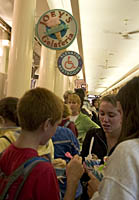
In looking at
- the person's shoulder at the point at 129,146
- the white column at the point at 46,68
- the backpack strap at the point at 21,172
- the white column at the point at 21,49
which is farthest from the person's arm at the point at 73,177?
the white column at the point at 46,68

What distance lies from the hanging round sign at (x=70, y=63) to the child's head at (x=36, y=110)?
5029 mm

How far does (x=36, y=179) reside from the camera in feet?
3.87

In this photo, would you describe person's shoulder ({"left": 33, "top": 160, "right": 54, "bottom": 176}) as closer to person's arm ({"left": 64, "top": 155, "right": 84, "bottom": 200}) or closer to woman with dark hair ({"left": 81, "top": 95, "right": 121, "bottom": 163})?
person's arm ({"left": 64, "top": 155, "right": 84, "bottom": 200})

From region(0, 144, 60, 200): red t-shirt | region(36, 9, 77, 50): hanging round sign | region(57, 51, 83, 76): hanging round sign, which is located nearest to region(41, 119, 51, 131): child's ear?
region(0, 144, 60, 200): red t-shirt

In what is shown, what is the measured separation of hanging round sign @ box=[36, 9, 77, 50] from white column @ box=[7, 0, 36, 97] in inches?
8.5

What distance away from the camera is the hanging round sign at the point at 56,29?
432 centimetres

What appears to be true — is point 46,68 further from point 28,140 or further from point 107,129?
point 28,140

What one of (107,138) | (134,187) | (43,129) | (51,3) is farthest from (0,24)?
(134,187)

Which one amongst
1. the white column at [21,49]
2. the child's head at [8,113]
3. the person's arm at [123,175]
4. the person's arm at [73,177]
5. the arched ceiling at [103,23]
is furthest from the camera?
the arched ceiling at [103,23]

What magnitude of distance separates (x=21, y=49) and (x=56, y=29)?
2.35 ft

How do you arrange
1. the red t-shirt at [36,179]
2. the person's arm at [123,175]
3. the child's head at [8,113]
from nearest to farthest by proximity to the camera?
the person's arm at [123,175]
the red t-shirt at [36,179]
the child's head at [8,113]

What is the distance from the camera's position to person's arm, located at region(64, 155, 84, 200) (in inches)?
63.4

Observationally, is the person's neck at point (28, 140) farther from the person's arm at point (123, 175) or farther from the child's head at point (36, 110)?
the person's arm at point (123, 175)

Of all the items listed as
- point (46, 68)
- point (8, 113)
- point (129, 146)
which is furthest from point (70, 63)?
point (129, 146)
